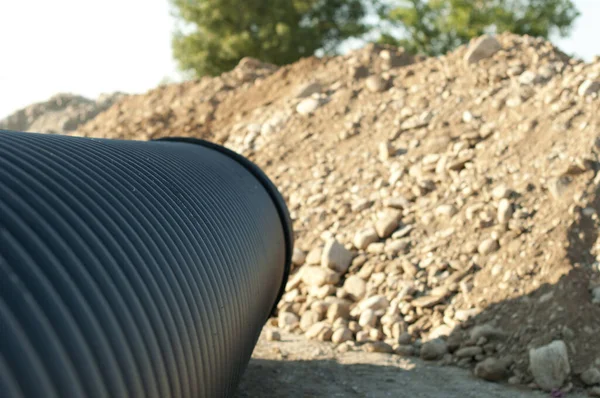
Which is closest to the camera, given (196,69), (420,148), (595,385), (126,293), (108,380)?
(108,380)

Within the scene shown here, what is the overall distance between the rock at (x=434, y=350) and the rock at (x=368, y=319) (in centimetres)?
63

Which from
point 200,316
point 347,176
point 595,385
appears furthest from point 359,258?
point 200,316

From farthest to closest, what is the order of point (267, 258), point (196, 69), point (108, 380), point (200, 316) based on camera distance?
point (196, 69) → point (267, 258) → point (200, 316) → point (108, 380)

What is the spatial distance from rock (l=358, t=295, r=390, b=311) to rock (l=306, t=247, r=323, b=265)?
112 centimetres

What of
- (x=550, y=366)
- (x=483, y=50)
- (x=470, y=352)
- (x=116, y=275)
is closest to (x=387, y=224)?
(x=470, y=352)

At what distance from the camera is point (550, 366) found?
530cm

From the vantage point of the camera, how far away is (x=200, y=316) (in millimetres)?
2828

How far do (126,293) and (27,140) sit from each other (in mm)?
995

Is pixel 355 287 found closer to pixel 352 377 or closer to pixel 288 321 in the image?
pixel 288 321

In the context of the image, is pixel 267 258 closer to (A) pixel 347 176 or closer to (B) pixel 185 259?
(B) pixel 185 259

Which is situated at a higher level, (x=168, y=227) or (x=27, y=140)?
(x=27, y=140)

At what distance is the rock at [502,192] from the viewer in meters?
7.15

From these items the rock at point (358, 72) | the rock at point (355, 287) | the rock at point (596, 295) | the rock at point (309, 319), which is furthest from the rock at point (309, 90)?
the rock at point (596, 295)

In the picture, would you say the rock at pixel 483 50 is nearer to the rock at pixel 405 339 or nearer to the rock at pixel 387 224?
the rock at pixel 387 224
